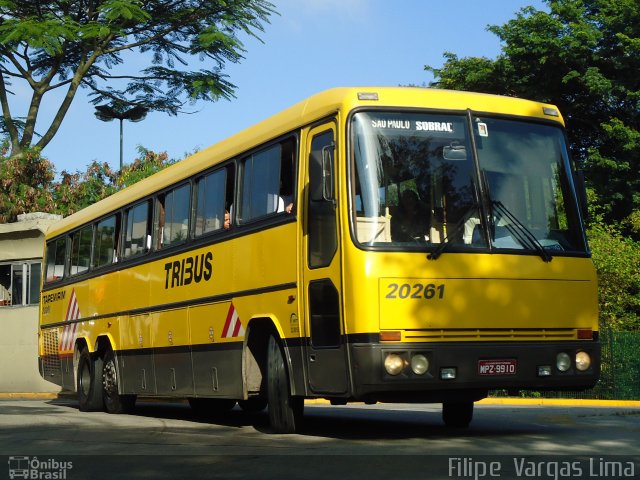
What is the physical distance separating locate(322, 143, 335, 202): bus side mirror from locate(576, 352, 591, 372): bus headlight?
9.61ft

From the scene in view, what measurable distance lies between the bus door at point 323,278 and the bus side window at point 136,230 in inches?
223

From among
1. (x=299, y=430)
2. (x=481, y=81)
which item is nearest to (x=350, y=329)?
(x=299, y=430)

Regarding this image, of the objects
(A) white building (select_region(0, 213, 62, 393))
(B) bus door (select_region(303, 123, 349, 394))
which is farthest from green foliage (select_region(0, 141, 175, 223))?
(B) bus door (select_region(303, 123, 349, 394))

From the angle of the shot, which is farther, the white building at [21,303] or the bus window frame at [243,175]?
the white building at [21,303]

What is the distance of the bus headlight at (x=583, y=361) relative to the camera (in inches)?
422

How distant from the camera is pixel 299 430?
1173 cm

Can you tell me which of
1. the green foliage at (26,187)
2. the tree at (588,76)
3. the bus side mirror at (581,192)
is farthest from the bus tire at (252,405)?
the green foliage at (26,187)

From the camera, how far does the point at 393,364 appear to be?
A: 9875 millimetres

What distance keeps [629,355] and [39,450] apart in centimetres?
1743

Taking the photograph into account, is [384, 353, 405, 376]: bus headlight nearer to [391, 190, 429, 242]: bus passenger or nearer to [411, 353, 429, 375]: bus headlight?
[411, 353, 429, 375]: bus headlight

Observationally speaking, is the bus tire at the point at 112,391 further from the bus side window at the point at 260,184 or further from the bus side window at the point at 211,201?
the bus side window at the point at 260,184

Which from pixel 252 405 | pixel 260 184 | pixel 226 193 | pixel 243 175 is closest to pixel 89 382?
pixel 252 405

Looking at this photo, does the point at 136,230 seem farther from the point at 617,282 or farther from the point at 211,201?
the point at 617,282

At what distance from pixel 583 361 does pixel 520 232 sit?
1443mm
